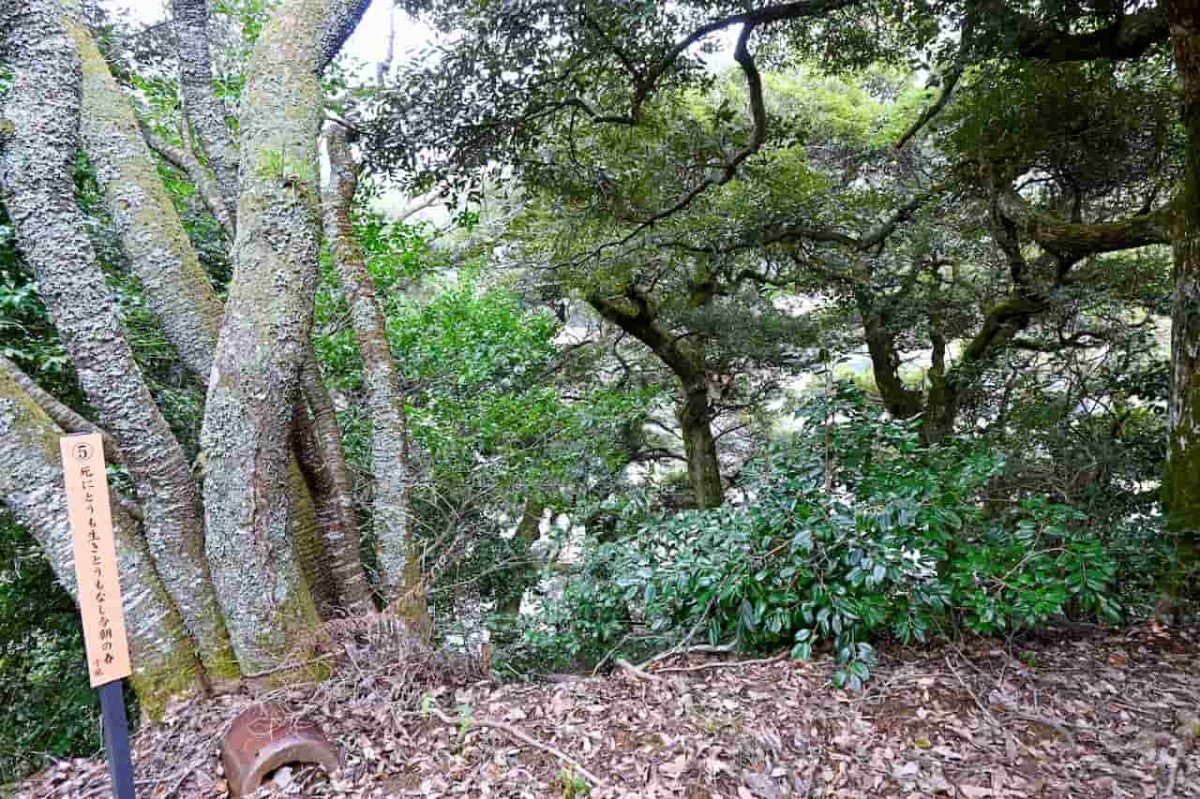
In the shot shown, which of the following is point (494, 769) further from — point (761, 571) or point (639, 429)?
point (639, 429)

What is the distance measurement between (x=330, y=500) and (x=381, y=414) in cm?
48

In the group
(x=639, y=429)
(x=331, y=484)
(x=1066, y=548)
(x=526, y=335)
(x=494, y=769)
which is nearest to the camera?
(x=494, y=769)

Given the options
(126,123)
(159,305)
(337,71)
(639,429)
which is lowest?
(639,429)

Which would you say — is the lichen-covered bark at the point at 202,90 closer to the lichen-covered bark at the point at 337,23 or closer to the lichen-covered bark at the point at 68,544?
the lichen-covered bark at the point at 337,23

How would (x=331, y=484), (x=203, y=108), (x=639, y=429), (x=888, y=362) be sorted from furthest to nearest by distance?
(x=639, y=429) < (x=888, y=362) < (x=203, y=108) < (x=331, y=484)

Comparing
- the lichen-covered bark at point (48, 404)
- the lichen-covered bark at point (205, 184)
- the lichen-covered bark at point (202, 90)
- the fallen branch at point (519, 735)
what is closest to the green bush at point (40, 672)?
the lichen-covered bark at point (48, 404)

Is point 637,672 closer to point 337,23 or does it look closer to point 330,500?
point 330,500

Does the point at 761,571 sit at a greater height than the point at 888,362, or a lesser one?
lesser

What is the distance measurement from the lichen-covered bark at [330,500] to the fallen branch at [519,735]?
82 centimetres

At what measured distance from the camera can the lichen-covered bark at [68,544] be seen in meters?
2.25

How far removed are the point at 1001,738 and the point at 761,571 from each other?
3.34 ft

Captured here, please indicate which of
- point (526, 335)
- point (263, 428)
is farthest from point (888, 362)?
point (263, 428)

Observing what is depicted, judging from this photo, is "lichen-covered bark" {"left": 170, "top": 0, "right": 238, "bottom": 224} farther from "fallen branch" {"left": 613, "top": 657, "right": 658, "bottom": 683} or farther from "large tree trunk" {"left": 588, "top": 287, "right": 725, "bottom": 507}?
"large tree trunk" {"left": 588, "top": 287, "right": 725, "bottom": 507}

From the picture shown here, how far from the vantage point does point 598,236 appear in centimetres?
573
